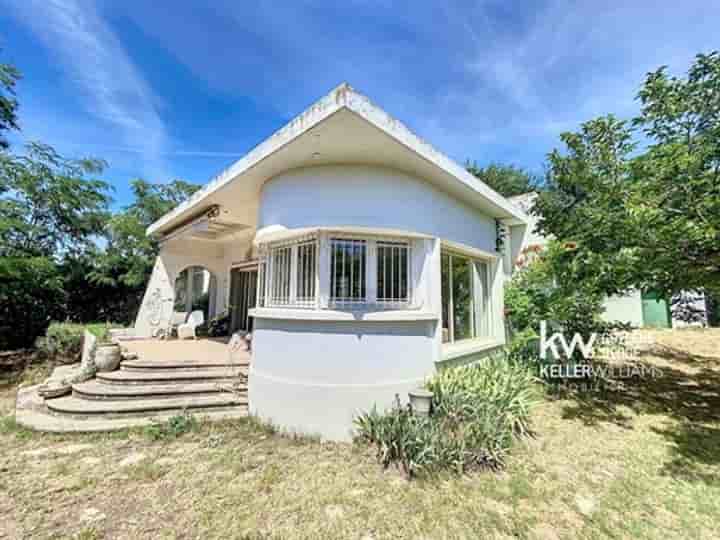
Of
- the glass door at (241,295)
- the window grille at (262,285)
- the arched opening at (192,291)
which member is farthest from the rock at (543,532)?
the arched opening at (192,291)

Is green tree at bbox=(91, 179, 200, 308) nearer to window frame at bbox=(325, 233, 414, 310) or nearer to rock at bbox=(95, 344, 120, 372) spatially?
rock at bbox=(95, 344, 120, 372)

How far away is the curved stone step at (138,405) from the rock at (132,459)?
4.12ft

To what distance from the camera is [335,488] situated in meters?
3.95

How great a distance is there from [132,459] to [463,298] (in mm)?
7327

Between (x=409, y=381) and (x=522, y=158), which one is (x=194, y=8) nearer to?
(x=409, y=381)

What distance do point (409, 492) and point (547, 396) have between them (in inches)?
222

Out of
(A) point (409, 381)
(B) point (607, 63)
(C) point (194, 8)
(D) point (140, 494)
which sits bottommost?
(D) point (140, 494)

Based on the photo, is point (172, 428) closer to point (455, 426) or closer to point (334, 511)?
point (334, 511)

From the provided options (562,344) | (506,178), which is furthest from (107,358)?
(506,178)

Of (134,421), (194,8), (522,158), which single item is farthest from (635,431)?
(522,158)

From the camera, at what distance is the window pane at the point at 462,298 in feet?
25.0

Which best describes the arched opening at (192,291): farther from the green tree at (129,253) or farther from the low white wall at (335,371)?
the low white wall at (335,371)

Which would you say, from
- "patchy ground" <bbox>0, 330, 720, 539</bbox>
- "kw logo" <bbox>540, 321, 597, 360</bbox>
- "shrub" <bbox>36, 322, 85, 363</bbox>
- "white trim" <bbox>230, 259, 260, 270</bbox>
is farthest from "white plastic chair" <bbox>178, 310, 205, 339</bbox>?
"kw logo" <bbox>540, 321, 597, 360</bbox>

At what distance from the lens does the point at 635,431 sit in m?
5.74
